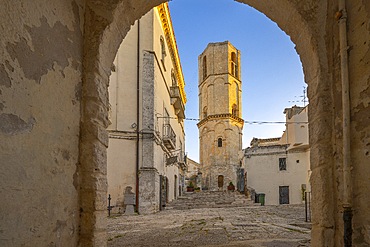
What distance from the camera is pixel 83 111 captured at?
3457mm

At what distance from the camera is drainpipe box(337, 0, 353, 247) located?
3.04 metres

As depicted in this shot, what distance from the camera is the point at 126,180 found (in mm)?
14883

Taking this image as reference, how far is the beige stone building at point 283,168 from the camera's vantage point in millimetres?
28484

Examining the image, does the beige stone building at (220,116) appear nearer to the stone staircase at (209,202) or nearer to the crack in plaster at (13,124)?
the stone staircase at (209,202)

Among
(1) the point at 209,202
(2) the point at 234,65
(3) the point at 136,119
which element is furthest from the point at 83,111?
(2) the point at 234,65

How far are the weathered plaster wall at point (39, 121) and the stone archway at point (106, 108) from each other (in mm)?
125

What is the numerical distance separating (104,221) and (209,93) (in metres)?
32.9

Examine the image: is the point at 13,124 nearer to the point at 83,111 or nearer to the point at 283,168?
the point at 83,111

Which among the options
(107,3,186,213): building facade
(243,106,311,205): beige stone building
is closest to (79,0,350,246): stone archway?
(107,3,186,213): building facade

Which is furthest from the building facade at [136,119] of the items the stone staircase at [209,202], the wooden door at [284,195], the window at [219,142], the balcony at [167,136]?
the window at [219,142]

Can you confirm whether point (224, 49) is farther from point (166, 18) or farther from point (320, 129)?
point (320, 129)

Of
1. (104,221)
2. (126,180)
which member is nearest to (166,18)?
(126,180)

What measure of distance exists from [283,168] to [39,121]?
28393 millimetres

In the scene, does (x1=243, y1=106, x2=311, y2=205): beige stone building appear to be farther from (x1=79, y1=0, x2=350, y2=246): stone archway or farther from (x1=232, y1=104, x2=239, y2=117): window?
(x1=79, y1=0, x2=350, y2=246): stone archway
